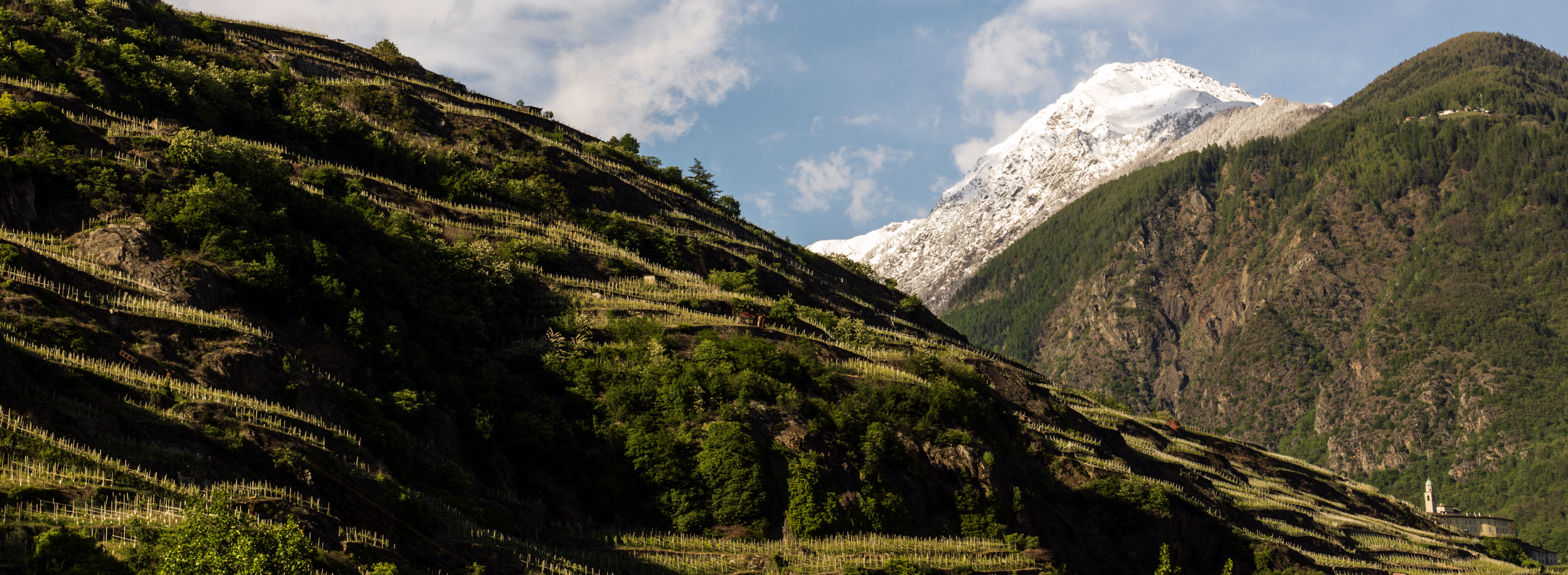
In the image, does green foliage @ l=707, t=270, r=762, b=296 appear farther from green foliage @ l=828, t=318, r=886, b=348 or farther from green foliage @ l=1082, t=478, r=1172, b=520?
green foliage @ l=1082, t=478, r=1172, b=520

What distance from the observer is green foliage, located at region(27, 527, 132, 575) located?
2302cm

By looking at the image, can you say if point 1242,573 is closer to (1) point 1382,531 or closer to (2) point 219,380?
(1) point 1382,531

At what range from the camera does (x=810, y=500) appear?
4947 centimetres

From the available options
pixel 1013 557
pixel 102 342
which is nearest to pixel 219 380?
pixel 102 342

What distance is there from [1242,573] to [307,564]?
61.4m

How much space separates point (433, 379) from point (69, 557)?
24353mm

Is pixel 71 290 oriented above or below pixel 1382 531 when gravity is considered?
above

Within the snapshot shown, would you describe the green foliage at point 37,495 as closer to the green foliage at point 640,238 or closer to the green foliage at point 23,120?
the green foliage at point 23,120

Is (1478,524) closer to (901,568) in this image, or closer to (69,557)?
(901,568)

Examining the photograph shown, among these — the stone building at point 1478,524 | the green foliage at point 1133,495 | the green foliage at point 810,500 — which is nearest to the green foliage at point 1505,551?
the stone building at point 1478,524

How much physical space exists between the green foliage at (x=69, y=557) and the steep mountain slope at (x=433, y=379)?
13 cm

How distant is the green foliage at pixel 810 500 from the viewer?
48750mm

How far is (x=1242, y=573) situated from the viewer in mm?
68875

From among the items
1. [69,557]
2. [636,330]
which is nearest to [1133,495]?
[636,330]
